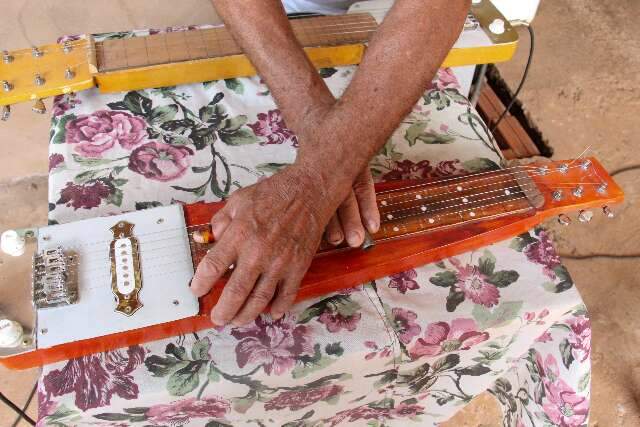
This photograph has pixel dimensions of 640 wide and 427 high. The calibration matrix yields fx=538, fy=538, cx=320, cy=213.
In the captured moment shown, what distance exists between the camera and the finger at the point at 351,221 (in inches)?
30.7

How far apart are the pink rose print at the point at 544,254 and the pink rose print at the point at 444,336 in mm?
154

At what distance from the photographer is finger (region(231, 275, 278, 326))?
28.2 inches

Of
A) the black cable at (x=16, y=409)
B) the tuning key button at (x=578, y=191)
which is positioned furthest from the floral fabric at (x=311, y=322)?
the black cable at (x=16, y=409)

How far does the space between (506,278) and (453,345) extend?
0.14 m

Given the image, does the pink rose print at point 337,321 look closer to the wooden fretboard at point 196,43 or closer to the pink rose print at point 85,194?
the pink rose print at point 85,194

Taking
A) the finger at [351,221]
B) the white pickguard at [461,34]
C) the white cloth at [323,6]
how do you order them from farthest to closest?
the white cloth at [323,6] → the white pickguard at [461,34] → the finger at [351,221]

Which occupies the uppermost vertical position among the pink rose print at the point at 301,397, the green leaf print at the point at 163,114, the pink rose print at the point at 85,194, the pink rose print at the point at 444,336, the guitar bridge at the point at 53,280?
the green leaf print at the point at 163,114

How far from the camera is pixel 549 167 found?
3.06 ft

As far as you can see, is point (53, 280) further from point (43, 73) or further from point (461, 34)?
point (461, 34)

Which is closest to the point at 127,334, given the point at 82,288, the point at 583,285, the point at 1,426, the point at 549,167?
the point at 82,288

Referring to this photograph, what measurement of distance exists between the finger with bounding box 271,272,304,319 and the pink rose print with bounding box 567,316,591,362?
0.44 metres

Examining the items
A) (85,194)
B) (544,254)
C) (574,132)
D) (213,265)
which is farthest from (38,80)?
(574,132)

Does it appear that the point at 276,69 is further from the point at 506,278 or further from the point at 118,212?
the point at 506,278

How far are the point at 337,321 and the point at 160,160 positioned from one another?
1.37 ft
